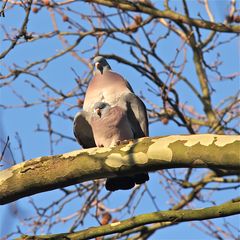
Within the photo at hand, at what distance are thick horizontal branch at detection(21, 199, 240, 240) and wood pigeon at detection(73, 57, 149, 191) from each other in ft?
4.51

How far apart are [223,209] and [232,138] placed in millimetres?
376

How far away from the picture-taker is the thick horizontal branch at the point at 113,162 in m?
2.83

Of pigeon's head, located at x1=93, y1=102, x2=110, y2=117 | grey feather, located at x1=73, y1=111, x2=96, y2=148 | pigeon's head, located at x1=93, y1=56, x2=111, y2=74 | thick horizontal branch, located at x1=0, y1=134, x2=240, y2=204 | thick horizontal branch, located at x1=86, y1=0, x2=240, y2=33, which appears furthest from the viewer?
thick horizontal branch, located at x1=86, y1=0, x2=240, y2=33

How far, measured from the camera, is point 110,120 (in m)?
4.29

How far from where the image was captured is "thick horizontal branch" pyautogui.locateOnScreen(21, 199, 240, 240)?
293 cm

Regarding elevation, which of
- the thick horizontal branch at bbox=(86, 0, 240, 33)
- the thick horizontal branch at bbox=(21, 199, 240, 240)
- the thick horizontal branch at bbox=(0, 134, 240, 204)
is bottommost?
the thick horizontal branch at bbox=(21, 199, 240, 240)

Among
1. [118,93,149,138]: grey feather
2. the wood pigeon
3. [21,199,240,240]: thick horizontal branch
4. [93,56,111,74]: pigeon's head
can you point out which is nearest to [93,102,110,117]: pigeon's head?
the wood pigeon

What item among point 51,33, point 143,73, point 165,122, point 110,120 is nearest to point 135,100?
point 110,120

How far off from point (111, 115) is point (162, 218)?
1.48 metres

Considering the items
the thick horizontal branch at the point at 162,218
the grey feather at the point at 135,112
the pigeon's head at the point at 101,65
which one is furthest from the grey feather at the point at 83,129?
the thick horizontal branch at the point at 162,218

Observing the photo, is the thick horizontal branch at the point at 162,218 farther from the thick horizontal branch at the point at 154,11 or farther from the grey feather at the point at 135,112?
the thick horizontal branch at the point at 154,11

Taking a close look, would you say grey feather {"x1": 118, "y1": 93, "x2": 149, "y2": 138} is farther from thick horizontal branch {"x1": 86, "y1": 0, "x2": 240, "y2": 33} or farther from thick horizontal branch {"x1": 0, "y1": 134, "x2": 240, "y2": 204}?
thick horizontal branch {"x1": 86, "y1": 0, "x2": 240, "y2": 33}

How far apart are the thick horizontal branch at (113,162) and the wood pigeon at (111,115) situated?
1.23m

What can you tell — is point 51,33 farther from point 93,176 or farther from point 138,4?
point 93,176
